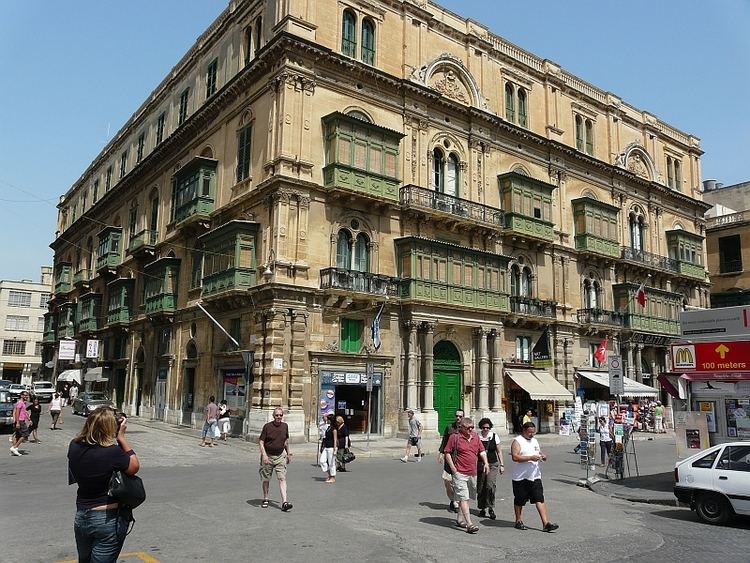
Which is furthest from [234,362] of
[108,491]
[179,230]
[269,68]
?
[108,491]

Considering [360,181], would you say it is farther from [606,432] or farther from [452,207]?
[606,432]

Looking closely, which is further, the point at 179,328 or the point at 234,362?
the point at 179,328

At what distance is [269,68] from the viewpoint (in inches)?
1125

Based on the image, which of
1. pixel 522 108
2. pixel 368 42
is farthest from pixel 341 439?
pixel 522 108

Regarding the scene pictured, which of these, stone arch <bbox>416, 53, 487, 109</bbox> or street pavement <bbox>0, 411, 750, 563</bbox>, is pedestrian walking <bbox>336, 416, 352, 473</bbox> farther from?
stone arch <bbox>416, 53, 487, 109</bbox>

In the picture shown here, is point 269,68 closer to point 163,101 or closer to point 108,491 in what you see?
point 163,101

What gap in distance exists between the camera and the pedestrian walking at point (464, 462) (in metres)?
10.2

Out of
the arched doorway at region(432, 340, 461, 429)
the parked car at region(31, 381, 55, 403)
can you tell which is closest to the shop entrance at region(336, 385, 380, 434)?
the arched doorway at region(432, 340, 461, 429)

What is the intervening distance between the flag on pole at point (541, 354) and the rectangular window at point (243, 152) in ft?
57.9

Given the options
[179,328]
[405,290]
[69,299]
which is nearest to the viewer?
[405,290]

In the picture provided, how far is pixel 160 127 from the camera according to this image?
41312 millimetres

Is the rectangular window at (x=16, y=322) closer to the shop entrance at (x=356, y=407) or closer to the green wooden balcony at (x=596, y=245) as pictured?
the shop entrance at (x=356, y=407)

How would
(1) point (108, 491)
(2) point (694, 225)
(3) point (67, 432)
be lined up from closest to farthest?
(1) point (108, 491)
(3) point (67, 432)
(2) point (694, 225)

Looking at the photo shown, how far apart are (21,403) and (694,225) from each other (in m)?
46.9
